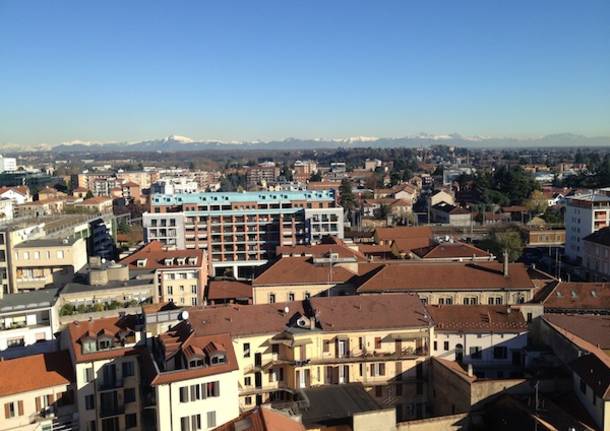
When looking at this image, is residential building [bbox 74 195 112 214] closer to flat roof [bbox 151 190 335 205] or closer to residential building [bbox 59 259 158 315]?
flat roof [bbox 151 190 335 205]

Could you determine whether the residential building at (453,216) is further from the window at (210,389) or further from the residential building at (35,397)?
the residential building at (35,397)

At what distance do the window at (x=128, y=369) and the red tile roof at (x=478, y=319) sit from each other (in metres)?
12.7

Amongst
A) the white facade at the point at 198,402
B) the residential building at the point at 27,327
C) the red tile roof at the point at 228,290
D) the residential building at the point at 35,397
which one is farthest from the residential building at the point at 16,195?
the white facade at the point at 198,402

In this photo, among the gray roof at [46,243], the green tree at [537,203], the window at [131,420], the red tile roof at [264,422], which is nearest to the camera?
the red tile roof at [264,422]

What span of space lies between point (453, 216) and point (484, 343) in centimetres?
5453

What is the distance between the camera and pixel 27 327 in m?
27.7

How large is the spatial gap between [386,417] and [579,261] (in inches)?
1753

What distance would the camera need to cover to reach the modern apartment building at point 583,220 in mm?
59250

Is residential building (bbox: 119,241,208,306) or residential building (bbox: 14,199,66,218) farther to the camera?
residential building (bbox: 14,199,66,218)

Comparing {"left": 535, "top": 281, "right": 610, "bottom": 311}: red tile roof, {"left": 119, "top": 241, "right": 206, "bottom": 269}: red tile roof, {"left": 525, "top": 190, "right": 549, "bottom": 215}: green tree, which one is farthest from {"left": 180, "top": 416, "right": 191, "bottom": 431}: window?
{"left": 525, "top": 190, "right": 549, "bottom": 215}: green tree

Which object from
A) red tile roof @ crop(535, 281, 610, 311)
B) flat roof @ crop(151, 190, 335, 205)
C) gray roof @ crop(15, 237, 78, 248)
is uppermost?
flat roof @ crop(151, 190, 335, 205)

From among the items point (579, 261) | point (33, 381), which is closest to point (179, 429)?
point (33, 381)

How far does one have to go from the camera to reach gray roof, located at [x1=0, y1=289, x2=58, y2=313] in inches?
1090

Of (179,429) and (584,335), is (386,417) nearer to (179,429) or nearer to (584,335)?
(179,429)
